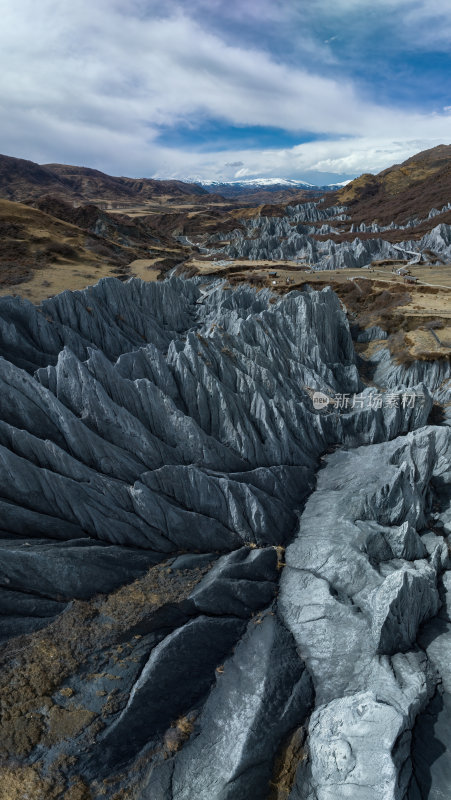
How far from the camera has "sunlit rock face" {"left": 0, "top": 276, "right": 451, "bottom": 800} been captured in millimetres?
11734

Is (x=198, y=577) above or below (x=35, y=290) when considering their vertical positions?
below

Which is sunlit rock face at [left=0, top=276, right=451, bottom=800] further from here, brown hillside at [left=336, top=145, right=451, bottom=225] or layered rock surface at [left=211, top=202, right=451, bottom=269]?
brown hillside at [left=336, top=145, right=451, bottom=225]

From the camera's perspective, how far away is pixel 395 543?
18516 mm

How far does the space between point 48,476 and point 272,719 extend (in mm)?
12556

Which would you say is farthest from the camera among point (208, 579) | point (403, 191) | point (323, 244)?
point (403, 191)

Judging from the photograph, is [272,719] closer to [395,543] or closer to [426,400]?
[395,543]

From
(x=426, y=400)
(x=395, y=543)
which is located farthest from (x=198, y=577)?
(x=426, y=400)

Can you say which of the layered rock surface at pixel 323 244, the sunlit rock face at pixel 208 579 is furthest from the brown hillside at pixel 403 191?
the sunlit rock face at pixel 208 579

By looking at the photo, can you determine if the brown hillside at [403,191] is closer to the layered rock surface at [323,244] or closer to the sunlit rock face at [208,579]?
the layered rock surface at [323,244]

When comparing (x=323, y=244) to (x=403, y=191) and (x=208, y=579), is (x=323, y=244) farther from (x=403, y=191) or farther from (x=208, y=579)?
(x=208, y=579)

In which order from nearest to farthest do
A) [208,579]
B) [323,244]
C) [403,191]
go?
[208,579], [323,244], [403,191]

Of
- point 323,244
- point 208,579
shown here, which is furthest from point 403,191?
point 208,579

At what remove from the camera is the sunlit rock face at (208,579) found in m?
11.7

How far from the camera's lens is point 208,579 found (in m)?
17.0
